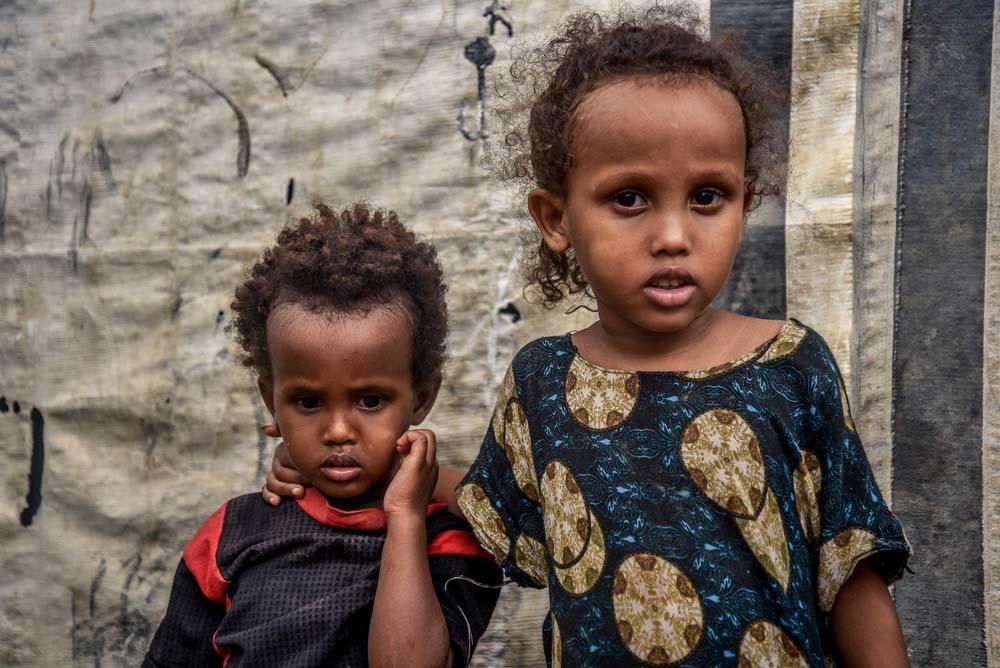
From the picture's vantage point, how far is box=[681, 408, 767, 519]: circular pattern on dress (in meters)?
1.42

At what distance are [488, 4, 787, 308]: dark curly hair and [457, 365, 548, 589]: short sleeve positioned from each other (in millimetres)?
304

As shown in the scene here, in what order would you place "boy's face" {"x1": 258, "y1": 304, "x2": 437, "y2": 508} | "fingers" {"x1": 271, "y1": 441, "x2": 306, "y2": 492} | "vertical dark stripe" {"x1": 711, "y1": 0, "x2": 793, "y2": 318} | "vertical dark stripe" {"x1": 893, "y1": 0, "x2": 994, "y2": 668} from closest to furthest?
"boy's face" {"x1": 258, "y1": 304, "x2": 437, "y2": 508} < "fingers" {"x1": 271, "y1": 441, "x2": 306, "y2": 492} < "vertical dark stripe" {"x1": 893, "y1": 0, "x2": 994, "y2": 668} < "vertical dark stripe" {"x1": 711, "y1": 0, "x2": 793, "y2": 318}

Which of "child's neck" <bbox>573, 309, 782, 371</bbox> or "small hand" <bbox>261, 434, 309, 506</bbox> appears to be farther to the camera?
"small hand" <bbox>261, 434, 309, 506</bbox>

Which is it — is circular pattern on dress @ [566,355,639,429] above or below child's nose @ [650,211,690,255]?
below

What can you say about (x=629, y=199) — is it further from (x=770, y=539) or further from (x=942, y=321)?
(x=942, y=321)

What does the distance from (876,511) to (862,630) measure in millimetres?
176

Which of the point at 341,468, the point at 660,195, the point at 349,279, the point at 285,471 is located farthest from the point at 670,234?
the point at 285,471

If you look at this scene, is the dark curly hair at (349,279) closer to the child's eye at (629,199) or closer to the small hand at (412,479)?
the small hand at (412,479)

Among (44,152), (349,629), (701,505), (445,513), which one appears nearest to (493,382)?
(445,513)

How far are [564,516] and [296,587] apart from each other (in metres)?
0.51

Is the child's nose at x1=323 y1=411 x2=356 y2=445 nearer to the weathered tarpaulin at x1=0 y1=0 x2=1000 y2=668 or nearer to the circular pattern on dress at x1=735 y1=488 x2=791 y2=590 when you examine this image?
the circular pattern on dress at x1=735 y1=488 x2=791 y2=590

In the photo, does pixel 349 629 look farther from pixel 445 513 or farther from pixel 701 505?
pixel 701 505

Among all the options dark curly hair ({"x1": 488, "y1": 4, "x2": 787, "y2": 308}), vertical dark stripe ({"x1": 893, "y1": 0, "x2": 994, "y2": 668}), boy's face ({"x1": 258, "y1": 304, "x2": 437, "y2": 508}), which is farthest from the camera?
vertical dark stripe ({"x1": 893, "y1": 0, "x2": 994, "y2": 668})

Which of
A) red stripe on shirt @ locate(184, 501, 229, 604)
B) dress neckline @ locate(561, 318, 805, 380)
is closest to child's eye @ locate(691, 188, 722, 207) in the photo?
dress neckline @ locate(561, 318, 805, 380)
